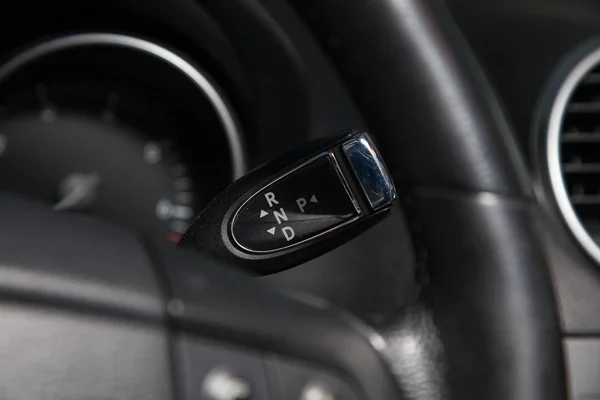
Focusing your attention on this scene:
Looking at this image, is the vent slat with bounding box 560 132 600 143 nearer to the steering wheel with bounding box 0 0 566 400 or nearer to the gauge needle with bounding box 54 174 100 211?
the steering wheel with bounding box 0 0 566 400

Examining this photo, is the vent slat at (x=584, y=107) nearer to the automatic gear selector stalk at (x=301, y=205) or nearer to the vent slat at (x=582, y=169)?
the vent slat at (x=582, y=169)

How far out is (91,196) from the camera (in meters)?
1.28

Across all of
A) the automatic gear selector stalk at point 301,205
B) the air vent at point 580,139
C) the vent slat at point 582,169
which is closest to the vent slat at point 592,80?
the air vent at point 580,139

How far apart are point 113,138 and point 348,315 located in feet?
2.37

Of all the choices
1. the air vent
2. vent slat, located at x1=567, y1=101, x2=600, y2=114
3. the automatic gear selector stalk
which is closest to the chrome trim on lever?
Result: the automatic gear selector stalk

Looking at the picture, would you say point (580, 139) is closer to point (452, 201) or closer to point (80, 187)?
point (452, 201)

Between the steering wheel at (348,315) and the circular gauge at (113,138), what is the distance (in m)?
0.59

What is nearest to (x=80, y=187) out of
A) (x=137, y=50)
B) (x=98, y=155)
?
(x=98, y=155)

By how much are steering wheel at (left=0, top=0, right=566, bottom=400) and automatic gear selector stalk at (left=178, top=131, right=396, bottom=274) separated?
→ 4cm

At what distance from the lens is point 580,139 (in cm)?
116

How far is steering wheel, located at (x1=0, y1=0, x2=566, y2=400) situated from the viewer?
52 centimetres

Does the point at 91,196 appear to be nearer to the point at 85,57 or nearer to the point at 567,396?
the point at 85,57

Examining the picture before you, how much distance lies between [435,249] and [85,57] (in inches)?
32.3

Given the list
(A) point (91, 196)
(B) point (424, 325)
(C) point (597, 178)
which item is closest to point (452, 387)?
(B) point (424, 325)
